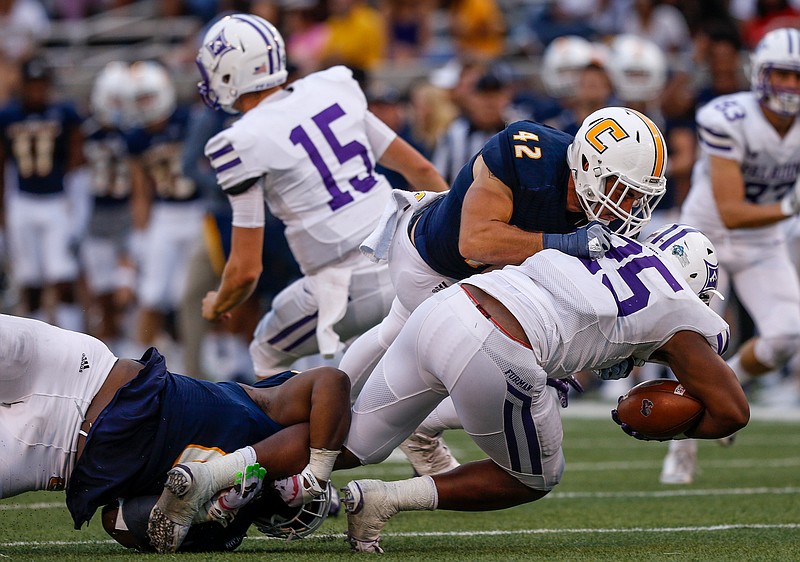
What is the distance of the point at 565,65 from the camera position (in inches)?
384

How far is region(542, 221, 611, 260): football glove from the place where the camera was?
3869 mm

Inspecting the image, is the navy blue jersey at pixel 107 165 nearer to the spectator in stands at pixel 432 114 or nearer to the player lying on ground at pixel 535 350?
the spectator in stands at pixel 432 114

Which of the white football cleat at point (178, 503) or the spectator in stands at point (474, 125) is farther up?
the white football cleat at point (178, 503)

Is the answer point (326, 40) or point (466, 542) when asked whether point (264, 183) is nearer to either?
point (466, 542)

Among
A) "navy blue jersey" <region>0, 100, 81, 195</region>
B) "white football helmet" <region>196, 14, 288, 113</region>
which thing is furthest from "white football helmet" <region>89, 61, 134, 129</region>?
"white football helmet" <region>196, 14, 288, 113</region>

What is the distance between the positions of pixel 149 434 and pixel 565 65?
6.52 metres

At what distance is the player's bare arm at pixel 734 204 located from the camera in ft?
20.9

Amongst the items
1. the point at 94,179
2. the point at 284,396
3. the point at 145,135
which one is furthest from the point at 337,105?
the point at 94,179

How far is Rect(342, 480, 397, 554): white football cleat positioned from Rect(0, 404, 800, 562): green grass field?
0.06 meters

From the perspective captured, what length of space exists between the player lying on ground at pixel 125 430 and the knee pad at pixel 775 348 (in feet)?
9.84

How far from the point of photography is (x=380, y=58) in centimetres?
1237

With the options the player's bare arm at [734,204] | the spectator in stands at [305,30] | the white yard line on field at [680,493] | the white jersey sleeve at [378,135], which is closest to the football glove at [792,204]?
the player's bare arm at [734,204]

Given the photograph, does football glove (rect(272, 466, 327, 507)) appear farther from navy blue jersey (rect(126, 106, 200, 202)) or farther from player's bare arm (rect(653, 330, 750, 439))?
navy blue jersey (rect(126, 106, 200, 202))

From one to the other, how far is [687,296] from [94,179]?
792cm
